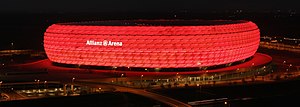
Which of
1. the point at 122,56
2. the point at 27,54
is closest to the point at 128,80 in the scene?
the point at 122,56

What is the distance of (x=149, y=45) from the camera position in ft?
218

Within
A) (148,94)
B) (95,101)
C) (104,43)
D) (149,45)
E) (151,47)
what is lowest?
(95,101)

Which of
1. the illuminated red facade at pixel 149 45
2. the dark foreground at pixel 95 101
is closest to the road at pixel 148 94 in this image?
the dark foreground at pixel 95 101

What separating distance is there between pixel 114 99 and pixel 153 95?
4250 millimetres

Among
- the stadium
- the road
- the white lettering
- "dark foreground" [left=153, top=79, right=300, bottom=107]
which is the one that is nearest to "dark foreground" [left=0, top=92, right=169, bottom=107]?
the road

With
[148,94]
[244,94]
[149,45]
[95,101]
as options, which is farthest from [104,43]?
[244,94]

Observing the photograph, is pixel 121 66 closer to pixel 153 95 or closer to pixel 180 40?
pixel 180 40

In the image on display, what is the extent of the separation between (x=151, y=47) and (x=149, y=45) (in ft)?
1.34

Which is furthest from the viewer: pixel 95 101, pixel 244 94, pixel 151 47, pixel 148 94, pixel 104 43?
pixel 104 43

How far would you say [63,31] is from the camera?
72.5 metres

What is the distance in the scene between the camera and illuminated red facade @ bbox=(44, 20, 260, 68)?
66.6m

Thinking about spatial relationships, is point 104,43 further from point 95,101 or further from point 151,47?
point 95,101

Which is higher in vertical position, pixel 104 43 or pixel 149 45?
pixel 104 43

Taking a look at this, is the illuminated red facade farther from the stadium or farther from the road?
the road
